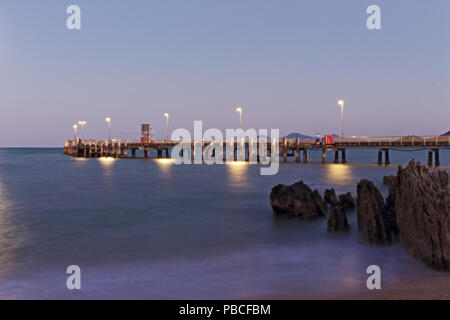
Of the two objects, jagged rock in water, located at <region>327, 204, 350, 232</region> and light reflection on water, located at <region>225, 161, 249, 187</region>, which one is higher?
jagged rock in water, located at <region>327, 204, 350, 232</region>

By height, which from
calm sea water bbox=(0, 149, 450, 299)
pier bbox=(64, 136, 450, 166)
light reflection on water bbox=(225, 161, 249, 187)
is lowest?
calm sea water bbox=(0, 149, 450, 299)

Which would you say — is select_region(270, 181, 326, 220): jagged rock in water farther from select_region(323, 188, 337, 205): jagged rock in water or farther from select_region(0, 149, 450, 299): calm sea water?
select_region(323, 188, 337, 205): jagged rock in water

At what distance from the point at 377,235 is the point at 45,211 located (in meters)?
16.5

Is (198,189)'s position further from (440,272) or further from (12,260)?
(440,272)

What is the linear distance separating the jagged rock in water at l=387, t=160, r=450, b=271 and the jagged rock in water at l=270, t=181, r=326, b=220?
559cm

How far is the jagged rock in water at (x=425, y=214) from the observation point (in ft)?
31.8

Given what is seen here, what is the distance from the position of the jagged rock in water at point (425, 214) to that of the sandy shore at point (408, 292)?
0.79 metres

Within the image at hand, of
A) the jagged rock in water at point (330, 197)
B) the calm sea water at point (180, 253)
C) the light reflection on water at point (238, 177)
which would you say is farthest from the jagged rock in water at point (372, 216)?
the light reflection on water at point (238, 177)

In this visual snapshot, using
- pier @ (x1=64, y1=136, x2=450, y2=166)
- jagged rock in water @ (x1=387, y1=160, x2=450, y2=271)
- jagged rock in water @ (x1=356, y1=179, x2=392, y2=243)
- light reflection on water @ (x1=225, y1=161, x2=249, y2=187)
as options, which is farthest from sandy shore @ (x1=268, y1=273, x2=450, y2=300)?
pier @ (x1=64, y1=136, x2=450, y2=166)

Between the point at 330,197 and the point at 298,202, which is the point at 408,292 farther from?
the point at 330,197

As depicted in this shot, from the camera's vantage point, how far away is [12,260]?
11867 mm

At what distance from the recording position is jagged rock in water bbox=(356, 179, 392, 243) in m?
12.6

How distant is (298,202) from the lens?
56.6 feet
